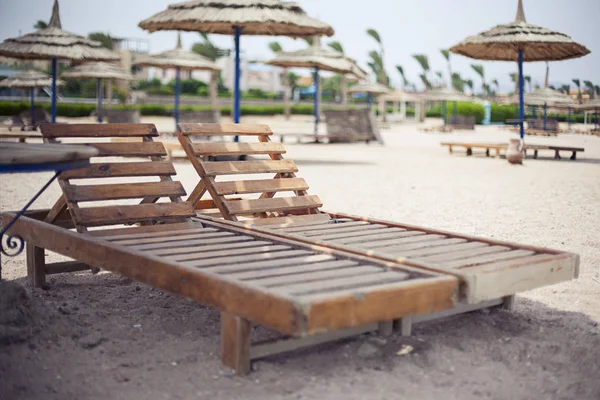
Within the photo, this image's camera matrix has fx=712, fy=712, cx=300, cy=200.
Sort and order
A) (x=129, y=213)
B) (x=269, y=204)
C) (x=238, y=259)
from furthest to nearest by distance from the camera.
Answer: (x=269, y=204), (x=129, y=213), (x=238, y=259)

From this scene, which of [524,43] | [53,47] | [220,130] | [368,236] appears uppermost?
[524,43]

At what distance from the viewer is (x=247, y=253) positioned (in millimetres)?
3350

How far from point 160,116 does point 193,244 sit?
34382 mm

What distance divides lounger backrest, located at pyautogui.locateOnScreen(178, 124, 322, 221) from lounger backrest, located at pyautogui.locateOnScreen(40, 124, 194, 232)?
0.28 meters

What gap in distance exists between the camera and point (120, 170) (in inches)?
163

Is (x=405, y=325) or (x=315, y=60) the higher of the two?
(x=315, y=60)

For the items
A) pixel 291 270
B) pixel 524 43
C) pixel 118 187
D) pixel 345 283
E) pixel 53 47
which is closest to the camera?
pixel 345 283

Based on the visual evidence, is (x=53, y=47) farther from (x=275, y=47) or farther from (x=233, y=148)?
(x=275, y=47)

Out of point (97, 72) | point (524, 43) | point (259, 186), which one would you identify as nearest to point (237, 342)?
point (259, 186)

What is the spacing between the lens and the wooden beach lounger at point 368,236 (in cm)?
295

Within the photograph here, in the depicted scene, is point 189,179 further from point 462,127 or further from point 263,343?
point 462,127

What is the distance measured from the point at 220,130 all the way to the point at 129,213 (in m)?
1.09

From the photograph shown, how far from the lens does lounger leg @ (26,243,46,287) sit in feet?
12.6

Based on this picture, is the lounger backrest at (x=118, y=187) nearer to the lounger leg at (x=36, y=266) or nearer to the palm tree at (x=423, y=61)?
the lounger leg at (x=36, y=266)
